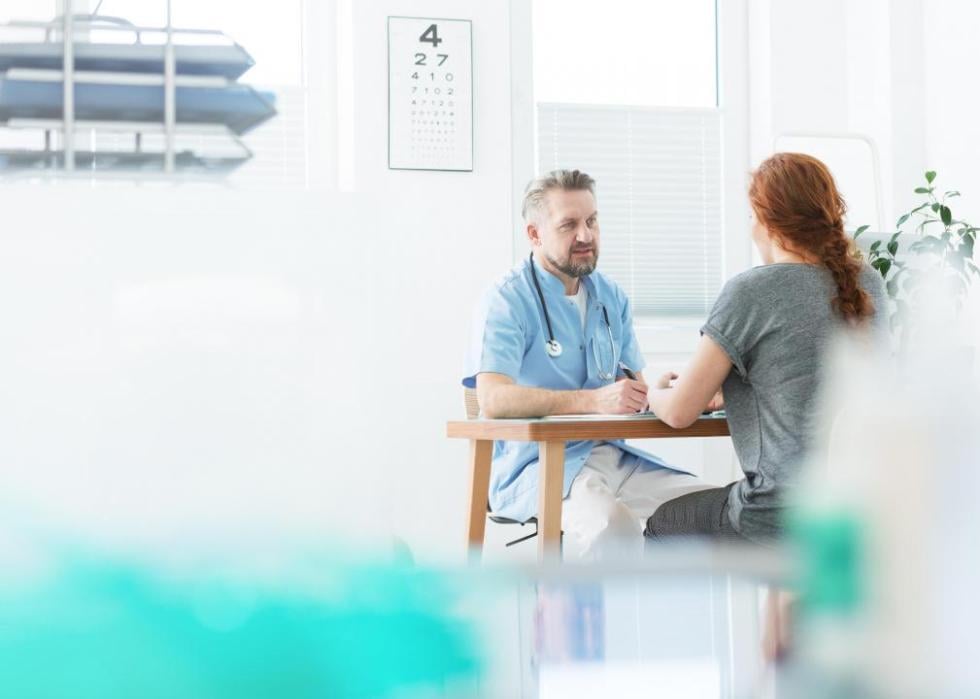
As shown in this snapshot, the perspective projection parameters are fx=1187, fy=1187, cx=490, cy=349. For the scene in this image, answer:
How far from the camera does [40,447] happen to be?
34cm

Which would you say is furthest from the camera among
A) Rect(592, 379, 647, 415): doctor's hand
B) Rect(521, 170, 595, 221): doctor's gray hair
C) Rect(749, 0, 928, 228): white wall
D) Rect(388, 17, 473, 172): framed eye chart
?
Rect(749, 0, 928, 228): white wall

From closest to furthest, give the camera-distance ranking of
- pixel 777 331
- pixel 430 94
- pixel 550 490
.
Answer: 1. pixel 777 331
2. pixel 550 490
3. pixel 430 94

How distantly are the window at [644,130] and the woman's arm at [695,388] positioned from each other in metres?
2.46

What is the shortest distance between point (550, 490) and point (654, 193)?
260cm

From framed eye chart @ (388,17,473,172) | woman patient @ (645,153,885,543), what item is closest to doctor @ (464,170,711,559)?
woman patient @ (645,153,885,543)

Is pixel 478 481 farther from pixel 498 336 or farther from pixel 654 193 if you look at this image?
pixel 654 193

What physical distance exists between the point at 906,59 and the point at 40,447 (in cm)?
469

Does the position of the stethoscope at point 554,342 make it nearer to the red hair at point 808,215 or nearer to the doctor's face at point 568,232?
the doctor's face at point 568,232

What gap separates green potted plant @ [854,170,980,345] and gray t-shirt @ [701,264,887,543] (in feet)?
5.80

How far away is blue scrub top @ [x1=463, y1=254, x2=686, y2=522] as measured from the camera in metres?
2.67

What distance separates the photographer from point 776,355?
6.64 ft

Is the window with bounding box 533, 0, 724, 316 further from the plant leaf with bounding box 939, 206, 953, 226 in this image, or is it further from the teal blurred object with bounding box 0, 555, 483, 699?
the teal blurred object with bounding box 0, 555, 483, 699

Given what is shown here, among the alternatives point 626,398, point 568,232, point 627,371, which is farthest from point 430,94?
point 626,398

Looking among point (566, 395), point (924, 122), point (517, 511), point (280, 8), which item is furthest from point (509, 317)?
point (924, 122)
